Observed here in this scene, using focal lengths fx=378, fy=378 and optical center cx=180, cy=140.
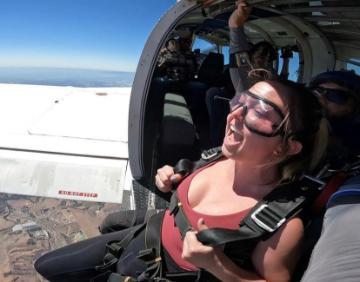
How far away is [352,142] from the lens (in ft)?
5.54

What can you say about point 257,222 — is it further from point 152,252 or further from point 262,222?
point 152,252

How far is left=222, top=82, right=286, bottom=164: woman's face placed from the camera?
4.18 ft

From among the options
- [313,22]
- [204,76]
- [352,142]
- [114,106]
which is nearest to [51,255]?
[352,142]

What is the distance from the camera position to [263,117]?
128cm

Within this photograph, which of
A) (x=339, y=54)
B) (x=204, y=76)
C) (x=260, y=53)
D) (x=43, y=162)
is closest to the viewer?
(x=43, y=162)

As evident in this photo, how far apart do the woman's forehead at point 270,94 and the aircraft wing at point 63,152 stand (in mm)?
1455

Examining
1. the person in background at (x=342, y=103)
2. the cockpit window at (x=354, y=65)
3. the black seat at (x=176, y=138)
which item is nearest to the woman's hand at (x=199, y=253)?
the person in background at (x=342, y=103)

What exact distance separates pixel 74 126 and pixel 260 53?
182cm

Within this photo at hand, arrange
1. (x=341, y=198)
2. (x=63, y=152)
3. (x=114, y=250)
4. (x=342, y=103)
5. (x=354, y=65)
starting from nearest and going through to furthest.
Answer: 1. (x=341, y=198)
2. (x=114, y=250)
3. (x=342, y=103)
4. (x=63, y=152)
5. (x=354, y=65)

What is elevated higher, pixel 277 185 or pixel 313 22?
pixel 313 22

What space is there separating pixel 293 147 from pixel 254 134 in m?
0.14

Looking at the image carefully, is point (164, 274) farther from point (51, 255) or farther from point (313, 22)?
point (313, 22)

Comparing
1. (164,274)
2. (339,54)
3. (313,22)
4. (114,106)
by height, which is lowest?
(114,106)

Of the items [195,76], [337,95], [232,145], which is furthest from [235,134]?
[195,76]
